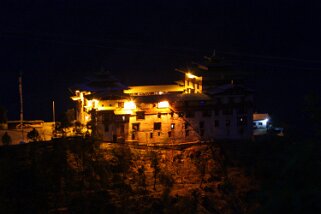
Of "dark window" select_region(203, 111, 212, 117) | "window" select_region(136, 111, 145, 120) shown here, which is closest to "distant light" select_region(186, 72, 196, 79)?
"dark window" select_region(203, 111, 212, 117)

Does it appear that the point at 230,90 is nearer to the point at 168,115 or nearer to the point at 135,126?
the point at 168,115

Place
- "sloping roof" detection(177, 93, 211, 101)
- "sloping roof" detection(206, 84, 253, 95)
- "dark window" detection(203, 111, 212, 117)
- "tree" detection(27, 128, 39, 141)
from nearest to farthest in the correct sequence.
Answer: "tree" detection(27, 128, 39, 141), "sloping roof" detection(177, 93, 211, 101), "dark window" detection(203, 111, 212, 117), "sloping roof" detection(206, 84, 253, 95)

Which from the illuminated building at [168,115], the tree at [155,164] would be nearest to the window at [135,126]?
the illuminated building at [168,115]

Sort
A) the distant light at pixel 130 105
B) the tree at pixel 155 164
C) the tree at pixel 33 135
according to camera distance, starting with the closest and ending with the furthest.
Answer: the tree at pixel 155 164, the tree at pixel 33 135, the distant light at pixel 130 105

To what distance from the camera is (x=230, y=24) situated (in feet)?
148

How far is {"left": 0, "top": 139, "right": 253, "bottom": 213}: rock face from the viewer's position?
13203mm

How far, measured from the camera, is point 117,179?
14.3 meters

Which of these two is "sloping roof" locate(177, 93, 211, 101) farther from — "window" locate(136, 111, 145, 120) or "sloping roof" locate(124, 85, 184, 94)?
"sloping roof" locate(124, 85, 184, 94)

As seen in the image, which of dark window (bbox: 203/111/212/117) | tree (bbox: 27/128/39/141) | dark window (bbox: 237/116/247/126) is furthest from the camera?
dark window (bbox: 237/116/247/126)

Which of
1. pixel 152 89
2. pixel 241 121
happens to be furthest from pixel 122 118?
pixel 241 121

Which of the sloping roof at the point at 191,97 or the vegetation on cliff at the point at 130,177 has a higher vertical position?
the sloping roof at the point at 191,97

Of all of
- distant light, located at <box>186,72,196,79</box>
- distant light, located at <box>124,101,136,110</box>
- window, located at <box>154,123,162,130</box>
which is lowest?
window, located at <box>154,123,162,130</box>

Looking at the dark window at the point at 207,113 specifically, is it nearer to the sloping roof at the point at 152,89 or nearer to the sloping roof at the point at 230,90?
the sloping roof at the point at 230,90

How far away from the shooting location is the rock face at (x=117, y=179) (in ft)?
43.3
